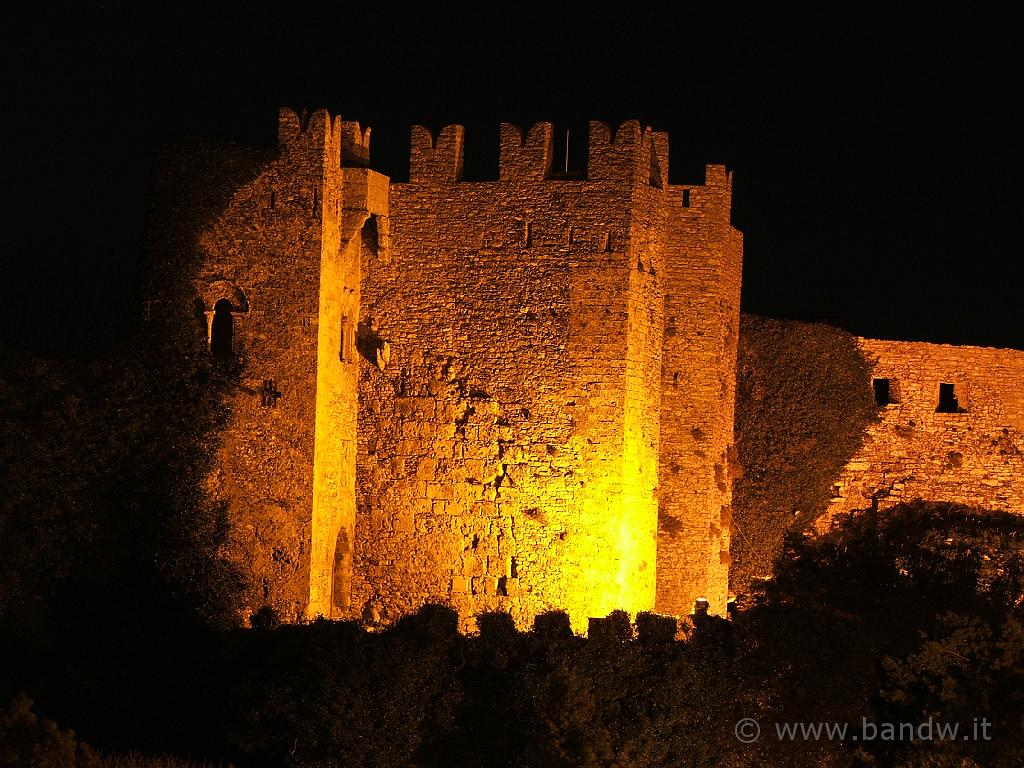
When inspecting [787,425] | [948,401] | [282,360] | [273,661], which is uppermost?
[948,401]

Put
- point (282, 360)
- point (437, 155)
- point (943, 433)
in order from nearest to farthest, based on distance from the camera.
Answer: point (282, 360) < point (437, 155) < point (943, 433)

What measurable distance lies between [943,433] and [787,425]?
300cm

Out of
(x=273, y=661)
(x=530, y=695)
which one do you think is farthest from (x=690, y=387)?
(x=273, y=661)

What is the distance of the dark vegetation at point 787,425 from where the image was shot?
34.3 metres

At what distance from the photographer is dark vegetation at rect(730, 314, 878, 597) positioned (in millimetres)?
34281

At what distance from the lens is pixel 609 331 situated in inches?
1150

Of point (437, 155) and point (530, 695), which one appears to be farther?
point (437, 155)

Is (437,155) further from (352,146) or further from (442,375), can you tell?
(442,375)

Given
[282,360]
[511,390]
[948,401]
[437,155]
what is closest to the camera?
[282,360]

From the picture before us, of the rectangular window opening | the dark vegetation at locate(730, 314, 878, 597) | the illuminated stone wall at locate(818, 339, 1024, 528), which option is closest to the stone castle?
the dark vegetation at locate(730, 314, 878, 597)

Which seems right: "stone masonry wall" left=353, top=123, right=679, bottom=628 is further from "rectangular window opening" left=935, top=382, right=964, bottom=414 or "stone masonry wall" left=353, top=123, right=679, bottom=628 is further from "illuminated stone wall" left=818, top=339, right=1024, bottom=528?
"rectangular window opening" left=935, top=382, right=964, bottom=414

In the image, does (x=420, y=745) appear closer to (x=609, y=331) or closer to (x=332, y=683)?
(x=332, y=683)

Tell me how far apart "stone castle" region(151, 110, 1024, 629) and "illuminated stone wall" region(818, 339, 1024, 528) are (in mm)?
6360

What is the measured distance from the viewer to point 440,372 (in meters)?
29.8
